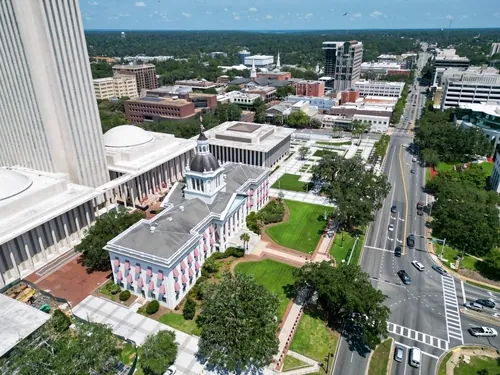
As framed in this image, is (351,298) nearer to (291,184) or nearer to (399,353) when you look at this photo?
(399,353)

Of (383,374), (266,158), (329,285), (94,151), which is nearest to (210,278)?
(329,285)

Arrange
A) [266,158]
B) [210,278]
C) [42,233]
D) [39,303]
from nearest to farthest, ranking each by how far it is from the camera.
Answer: [39,303] → [210,278] → [42,233] → [266,158]

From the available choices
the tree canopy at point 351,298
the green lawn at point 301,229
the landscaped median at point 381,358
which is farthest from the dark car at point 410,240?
the landscaped median at point 381,358

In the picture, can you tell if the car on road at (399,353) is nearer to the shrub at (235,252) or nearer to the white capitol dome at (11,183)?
the shrub at (235,252)

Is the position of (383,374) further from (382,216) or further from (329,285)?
(382,216)

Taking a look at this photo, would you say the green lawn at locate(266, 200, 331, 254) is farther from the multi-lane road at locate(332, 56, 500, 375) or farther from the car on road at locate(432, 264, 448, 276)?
the car on road at locate(432, 264, 448, 276)

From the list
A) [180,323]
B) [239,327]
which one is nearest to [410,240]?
[239,327]

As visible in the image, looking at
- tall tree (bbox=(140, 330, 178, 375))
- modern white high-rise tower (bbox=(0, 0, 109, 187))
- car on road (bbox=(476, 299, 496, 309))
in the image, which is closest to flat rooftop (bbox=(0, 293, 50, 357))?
tall tree (bbox=(140, 330, 178, 375))
